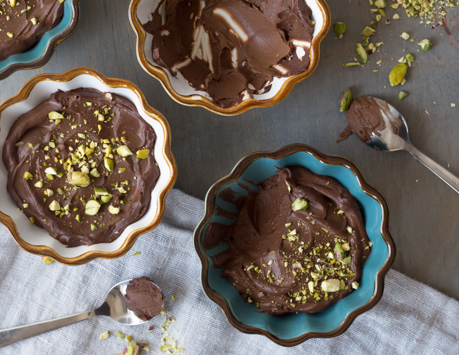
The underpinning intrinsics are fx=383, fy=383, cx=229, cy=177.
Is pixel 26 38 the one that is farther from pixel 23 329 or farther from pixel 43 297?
pixel 23 329

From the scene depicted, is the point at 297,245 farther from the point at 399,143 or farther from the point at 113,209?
the point at 113,209

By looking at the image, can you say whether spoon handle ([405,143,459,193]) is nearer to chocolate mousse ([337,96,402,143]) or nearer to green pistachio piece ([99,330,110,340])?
chocolate mousse ([337,96,402,143])

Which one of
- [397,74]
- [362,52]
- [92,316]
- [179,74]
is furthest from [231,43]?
[92,316]

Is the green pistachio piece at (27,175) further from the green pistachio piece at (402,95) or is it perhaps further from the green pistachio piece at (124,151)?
the green pistachio piece at (402,95)

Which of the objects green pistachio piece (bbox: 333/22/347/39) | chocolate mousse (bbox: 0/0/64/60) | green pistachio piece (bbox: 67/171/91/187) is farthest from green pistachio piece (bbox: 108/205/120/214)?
green pistachio piece (bbox: 333/22/347/39)

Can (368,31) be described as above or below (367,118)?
above

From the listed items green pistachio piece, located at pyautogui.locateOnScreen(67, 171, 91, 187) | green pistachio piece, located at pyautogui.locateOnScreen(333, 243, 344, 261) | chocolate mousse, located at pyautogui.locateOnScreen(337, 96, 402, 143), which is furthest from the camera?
chocolate mousse, located at pyautogui.locateOnScreen(337, 96, 402, 143)
